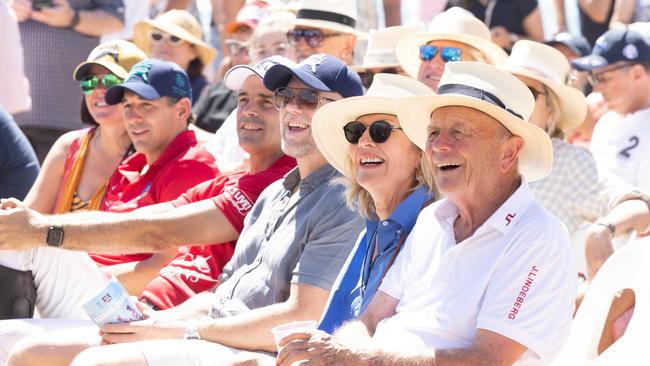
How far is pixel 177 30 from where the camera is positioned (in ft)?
26.5

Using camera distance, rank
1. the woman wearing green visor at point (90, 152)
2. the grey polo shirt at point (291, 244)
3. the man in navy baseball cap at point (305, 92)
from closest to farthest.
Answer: the grey polo shirt at point (291, 244) → the man in navy baseball cap at point (305, 92) → the woman wearing green visor at point (90, 152)

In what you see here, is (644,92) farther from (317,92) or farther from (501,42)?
(317,92)

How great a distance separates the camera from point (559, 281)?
3.55m

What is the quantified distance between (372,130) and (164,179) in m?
1.81

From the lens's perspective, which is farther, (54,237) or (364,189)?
(54,237)

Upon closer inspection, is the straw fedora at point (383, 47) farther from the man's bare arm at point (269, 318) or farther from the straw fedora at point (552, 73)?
the man's bare arm at point (269, 318)

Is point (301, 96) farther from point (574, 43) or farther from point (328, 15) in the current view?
point (574, 43)

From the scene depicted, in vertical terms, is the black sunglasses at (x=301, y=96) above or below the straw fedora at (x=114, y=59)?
above

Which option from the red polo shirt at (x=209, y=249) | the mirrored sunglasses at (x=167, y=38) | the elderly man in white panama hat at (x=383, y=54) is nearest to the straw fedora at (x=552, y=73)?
the elderly man in white panama hat at (x=383, y=54)

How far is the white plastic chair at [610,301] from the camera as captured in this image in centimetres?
355

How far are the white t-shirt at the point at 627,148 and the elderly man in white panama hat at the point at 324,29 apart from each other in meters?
1.58

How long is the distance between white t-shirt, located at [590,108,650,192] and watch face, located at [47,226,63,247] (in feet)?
9.50

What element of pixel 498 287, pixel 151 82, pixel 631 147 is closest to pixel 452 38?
pixel 631 147

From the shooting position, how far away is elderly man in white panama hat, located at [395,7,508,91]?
6410mm
